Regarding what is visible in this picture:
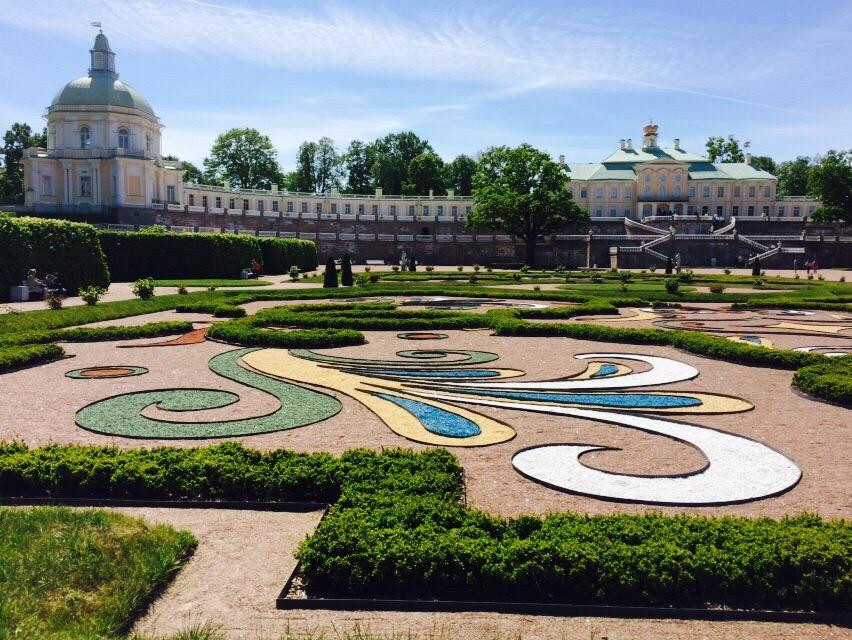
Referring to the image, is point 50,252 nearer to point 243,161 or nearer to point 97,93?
point 97,93

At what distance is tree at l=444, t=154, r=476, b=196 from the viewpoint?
4011 inches

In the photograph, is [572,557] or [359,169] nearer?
[572,557]

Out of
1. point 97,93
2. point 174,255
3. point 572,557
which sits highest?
point 97,93

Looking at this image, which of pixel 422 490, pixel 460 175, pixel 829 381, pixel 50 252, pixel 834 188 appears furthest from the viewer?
pixel 460 175

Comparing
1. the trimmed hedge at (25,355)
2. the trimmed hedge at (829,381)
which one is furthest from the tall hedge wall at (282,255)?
the trimmed hedge at (829,381)

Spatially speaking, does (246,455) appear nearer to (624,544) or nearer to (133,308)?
(624,544)

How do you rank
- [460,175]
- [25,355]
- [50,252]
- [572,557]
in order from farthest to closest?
[460,175] → [50,252] → [25,355] → [572,557]

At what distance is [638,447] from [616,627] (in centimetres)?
361

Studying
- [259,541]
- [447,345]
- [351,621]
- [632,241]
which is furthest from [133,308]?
[632,241]

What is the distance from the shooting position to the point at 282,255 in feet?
162

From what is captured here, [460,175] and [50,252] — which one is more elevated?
[460,175]

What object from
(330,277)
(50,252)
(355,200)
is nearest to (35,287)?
(50,252)

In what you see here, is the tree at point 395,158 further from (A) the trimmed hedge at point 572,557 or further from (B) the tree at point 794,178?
(A) the trimmed hedge at point 572,557

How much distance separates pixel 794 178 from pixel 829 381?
114 metres
